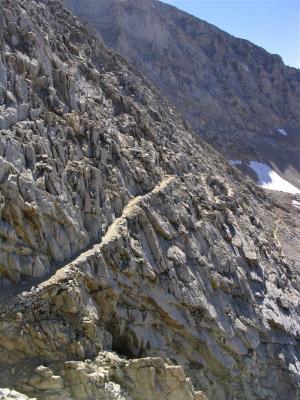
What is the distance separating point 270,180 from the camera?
244 feet

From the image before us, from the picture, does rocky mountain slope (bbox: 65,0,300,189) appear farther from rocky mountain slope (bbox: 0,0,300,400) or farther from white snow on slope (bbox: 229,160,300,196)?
rocky mountain slope (bbox: 0,0,300,400)

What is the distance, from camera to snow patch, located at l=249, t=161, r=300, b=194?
72250 millimetres

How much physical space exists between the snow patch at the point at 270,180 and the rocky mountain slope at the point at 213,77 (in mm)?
1737

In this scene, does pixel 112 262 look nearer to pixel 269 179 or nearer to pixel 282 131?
pixel 269 179

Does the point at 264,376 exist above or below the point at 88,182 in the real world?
below

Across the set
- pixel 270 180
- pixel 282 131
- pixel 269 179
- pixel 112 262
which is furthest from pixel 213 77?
pixel 112 262

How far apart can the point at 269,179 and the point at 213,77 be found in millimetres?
27932

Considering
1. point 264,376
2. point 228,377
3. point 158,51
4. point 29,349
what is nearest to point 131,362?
point 29,349

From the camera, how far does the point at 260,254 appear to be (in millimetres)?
35500

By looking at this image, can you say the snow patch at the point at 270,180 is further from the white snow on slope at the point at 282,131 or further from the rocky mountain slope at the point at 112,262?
the rocky mountain slope at the point at 112,262

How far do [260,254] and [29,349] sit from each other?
21.9m

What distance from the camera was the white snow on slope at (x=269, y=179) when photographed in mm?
72250

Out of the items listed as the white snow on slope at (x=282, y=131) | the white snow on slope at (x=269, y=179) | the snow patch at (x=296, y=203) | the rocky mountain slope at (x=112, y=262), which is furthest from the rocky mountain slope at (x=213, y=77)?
the rocky mountain slope at (x=112, y=262)

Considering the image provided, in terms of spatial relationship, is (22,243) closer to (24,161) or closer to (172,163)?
(24,161)
